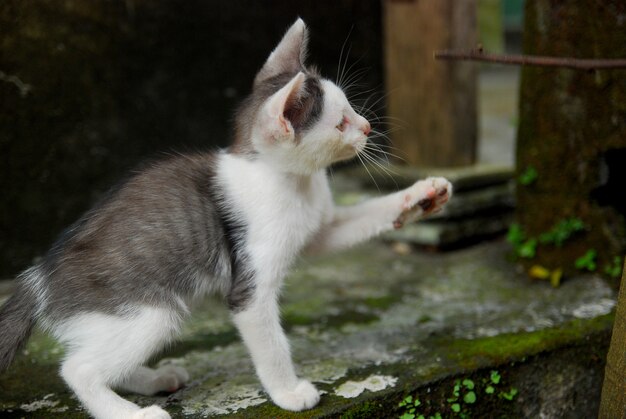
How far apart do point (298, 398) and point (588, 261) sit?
1659mm

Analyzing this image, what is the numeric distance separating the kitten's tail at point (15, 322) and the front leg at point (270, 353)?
2.25 feet

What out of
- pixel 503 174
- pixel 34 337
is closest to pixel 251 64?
pixel 503 174

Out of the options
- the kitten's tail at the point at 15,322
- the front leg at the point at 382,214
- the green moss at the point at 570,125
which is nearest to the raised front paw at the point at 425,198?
the front leg at the point at 382,214

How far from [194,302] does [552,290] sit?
1.73m

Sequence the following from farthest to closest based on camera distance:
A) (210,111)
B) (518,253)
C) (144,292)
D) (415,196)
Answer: (210,111) < (518,253) < (415,196) < (144,292)

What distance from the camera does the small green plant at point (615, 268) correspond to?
3064 mm

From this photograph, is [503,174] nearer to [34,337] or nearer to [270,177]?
[270,177]

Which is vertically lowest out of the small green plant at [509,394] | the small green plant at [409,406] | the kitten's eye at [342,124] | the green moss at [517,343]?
the small green plant at [509,394]

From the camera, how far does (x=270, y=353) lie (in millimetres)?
2258

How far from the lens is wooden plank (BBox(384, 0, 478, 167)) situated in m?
3.70

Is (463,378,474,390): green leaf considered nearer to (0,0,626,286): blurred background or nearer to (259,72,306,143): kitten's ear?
(0,0,626,286): blurred background

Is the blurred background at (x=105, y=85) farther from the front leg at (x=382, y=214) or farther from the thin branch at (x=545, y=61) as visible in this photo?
Answer: the thin branch at (x=545, y=61)

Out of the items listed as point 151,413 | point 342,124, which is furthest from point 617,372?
point 151,413

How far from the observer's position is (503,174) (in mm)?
4055
